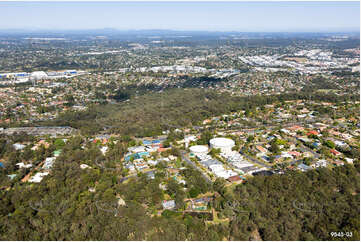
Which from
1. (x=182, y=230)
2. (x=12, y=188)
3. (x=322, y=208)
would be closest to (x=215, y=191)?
(x=182, y=230)

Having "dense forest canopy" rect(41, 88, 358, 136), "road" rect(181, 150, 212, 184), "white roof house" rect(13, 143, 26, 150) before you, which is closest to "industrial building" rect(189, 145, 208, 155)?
"road" rect(181, 150, 212, 184)

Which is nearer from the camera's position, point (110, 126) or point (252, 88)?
point (110, 126)

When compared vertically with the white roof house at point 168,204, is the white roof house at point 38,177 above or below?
below

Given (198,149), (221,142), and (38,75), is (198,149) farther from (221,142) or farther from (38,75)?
(38,75)

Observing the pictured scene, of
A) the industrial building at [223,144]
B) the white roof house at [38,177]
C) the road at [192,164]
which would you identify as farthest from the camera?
the industrial building at [223,144]

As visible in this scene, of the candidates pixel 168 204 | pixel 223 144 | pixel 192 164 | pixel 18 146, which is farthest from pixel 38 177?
pixel 223 144

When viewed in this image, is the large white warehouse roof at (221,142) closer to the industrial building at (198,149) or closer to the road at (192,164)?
the industrial building at (198,149)

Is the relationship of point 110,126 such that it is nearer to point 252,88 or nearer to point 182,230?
point 182,230

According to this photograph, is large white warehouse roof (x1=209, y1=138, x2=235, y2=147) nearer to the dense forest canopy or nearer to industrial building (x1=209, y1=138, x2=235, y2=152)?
industrial building (x1=209, y1=138, x2=235, y2=152)

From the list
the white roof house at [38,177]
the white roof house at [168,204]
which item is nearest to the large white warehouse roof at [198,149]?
the white roof house at [168,204]
